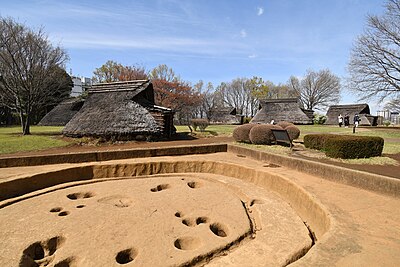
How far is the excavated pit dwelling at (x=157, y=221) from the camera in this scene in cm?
374

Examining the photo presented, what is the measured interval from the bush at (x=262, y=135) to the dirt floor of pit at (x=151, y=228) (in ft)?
19.4

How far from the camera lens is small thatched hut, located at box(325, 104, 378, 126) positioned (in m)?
33.0

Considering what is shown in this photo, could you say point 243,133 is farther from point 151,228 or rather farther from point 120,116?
point 151,228

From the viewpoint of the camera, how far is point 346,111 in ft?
122

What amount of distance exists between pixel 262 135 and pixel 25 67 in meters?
17.7

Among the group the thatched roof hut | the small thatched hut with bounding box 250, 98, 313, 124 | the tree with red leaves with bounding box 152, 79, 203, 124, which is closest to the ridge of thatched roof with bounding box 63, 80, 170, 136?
the thatched roof hut

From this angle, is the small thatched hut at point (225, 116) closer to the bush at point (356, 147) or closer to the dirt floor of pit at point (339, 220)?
the bush at point (356, 147)

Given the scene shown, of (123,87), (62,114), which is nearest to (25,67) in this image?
(123,87)

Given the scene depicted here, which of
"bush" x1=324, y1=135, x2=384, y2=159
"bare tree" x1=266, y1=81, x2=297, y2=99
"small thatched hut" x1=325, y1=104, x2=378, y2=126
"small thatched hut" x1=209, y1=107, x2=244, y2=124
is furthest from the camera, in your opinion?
"bare tree" x1=266, y1=81, x2=297, y2=99

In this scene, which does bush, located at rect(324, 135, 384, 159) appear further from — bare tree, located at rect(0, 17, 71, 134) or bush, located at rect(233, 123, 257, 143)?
bare tree, located at rect(0, 17, 71, 134)

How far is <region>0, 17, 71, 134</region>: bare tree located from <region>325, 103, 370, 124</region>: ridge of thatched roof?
127 feet

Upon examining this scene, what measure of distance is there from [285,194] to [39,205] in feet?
20.6

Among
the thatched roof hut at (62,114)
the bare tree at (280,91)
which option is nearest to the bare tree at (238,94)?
the bare tree at (280,91)

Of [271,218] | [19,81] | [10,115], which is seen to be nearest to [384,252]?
[271,218]
